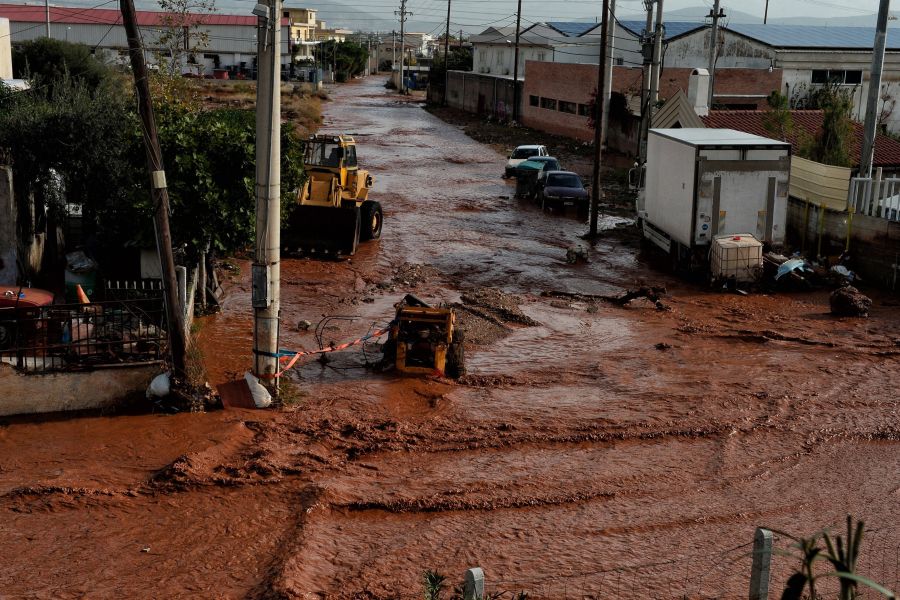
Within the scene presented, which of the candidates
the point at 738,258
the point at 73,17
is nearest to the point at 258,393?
the point at 738,258

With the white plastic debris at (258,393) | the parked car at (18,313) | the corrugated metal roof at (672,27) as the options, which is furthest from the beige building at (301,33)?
the white plastic debris at (258,393)

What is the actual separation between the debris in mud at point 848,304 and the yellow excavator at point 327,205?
10709mm

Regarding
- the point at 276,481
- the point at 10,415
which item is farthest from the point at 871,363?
the point at 10,415

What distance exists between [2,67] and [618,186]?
917 inches

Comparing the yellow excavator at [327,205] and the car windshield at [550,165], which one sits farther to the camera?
the car windshield at [550,165]

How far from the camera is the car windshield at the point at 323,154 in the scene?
24203mm

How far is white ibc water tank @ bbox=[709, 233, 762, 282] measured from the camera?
812 inches

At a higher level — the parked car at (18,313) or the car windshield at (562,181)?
the car windshield at (562,181)

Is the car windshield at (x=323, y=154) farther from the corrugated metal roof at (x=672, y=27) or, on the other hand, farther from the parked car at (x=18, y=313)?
the corrugated metal roof at (x=672, y=27)

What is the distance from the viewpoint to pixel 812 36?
53438 mm

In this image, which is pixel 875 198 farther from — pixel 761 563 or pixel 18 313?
pixel 18 313

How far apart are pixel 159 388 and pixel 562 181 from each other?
2163cm

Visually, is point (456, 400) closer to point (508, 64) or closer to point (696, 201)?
point (696, 201)

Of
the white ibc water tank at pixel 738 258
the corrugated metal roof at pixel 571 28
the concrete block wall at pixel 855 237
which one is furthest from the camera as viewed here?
the corrugated metal roof at pixel 571 28
